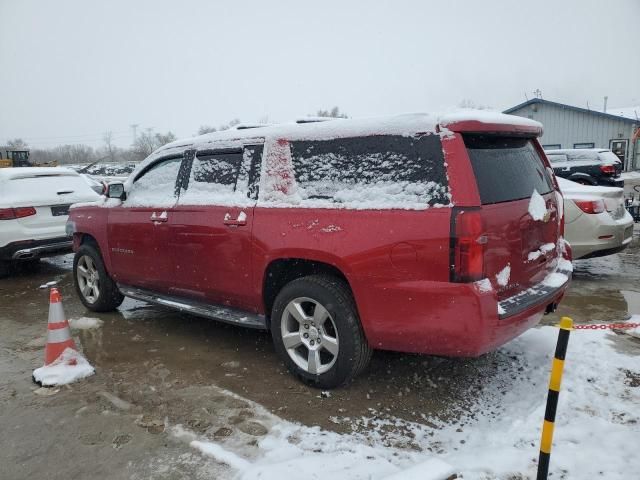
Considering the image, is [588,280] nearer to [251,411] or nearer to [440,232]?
[440,232]

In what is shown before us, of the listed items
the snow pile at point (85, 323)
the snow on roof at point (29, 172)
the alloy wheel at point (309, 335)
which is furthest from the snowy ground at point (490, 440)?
the snow on roof at point (29, 172)

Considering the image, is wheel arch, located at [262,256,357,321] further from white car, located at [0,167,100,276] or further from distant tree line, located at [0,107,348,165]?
distant tree line, located at [0,107,348,165]

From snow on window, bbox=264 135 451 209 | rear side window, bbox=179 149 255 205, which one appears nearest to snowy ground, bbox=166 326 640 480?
snow on window, bbox=264 135 451 209

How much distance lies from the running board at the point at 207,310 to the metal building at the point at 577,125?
26716 millimetres

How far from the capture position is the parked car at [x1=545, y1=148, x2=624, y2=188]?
14742 millimetres

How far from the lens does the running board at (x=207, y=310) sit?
3.87 m

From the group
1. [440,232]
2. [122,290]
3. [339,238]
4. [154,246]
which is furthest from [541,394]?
[122,290]

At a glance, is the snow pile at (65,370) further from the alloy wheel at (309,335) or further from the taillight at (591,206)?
the taillight at (591,206)

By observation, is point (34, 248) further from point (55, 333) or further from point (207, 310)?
point (207, 310)

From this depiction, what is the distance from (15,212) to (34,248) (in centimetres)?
57

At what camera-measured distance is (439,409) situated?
10.8 ft

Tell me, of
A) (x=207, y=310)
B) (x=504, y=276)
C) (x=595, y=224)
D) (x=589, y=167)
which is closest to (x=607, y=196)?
(x=595, y=224)

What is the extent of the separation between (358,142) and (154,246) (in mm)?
2347

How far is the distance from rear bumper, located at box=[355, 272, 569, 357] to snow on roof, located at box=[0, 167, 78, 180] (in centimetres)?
652
